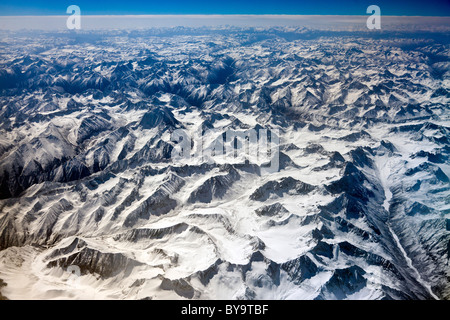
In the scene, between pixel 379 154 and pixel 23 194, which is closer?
pixel 23 194

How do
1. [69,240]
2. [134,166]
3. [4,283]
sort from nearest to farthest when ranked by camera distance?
1. [4,283]
2. [69,240]
3. [134,166]

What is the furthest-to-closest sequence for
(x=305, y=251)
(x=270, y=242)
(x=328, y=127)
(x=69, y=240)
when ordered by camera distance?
(x=328, y=127) → (x=69, y=240) → (x=270, y=242) → (x=305, y=251)

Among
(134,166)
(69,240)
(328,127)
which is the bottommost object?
(69,240)

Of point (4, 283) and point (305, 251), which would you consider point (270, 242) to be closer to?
point (305, 251)

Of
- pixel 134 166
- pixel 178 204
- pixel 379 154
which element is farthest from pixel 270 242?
pixel 379 154

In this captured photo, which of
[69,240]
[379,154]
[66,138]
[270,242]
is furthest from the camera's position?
[66,138]

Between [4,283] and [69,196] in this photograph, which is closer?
[4,283]

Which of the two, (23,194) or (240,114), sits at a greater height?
(240,114)

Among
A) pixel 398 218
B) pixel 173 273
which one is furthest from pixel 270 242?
pixel 398 218

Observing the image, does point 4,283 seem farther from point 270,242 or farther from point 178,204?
point 270,242
